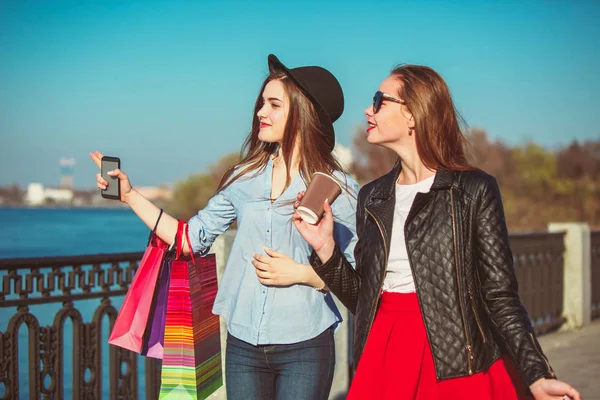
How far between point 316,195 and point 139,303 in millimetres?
1019

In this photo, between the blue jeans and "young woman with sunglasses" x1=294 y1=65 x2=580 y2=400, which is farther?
the blue jeans

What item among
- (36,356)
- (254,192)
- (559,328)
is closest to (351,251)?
(254,192)

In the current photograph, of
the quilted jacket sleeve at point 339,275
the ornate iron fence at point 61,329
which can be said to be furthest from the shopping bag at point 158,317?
the ornate iron fence at point 61,329

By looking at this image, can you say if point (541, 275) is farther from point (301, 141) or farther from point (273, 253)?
point (273, 253)

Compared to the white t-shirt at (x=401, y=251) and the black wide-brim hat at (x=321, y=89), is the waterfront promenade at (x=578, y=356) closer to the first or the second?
the black wide-brim hat at (x=321, y=89)

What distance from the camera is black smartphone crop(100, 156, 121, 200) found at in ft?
10.2

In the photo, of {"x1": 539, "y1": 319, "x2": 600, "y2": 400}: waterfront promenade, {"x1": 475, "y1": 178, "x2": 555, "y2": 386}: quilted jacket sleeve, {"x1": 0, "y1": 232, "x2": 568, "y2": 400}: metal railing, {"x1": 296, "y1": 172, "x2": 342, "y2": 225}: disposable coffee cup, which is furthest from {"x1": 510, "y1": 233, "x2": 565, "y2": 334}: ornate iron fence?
{"x1": 296, "y1": 172, "x2": 342, "y2": 225}: disposable coffee cup

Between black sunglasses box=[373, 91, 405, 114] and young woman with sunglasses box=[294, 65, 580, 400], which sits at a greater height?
black sunglasses box=[373, 91, 405, 114]

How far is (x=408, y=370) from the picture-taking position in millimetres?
2730

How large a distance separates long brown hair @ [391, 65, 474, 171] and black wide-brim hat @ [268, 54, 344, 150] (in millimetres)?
480

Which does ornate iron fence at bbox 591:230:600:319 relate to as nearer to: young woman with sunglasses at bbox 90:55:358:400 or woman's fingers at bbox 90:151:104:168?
young woman with sunglasses at bbox 90:55:358:400

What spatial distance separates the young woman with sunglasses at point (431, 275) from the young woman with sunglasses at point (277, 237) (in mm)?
248

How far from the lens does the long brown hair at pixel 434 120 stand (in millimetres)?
2875

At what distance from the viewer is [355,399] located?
9.16ft
